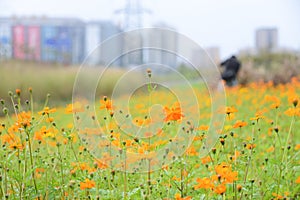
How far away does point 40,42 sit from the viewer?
13133 mm

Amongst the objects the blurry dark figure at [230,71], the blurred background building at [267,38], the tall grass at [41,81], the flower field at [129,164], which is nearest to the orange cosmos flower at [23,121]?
the flower field at [129,164]

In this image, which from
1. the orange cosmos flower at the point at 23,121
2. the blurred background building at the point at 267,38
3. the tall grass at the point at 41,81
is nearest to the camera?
the orange cosmos flower at the point at 23,121

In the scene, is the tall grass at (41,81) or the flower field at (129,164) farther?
the tall grass at (41,81)

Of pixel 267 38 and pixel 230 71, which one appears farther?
pixel 267 38

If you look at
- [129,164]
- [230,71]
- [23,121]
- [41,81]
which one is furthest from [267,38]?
[23,121]

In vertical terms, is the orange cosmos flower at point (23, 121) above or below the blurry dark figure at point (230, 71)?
above

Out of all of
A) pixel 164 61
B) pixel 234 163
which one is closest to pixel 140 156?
pixel 234 163

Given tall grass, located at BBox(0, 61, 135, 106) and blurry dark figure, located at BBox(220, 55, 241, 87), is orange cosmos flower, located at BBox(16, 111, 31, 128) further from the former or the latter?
blurry dark figure, located at BBox(220, 55, 241, 87)

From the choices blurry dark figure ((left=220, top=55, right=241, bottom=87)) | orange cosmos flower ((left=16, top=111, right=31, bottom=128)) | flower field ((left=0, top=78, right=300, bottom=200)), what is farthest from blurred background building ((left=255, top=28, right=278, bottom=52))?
orange cosmos flower ((left=16, top=111, right=31, bottom=128))

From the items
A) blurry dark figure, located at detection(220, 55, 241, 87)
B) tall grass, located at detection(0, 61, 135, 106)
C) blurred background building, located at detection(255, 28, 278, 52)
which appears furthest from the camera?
blurred background building, located at detection(255, 28, 278, 52)

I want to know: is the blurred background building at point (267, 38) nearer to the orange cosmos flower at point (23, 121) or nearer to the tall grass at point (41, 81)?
the tall grass at point (41, 81)

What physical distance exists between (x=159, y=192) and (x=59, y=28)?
12.6m

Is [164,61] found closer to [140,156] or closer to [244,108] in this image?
[140,156]

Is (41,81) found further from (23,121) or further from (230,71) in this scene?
(23,121)
